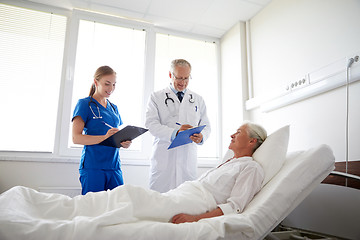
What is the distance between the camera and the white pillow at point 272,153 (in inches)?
52.8

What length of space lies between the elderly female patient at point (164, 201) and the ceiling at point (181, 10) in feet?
6.68

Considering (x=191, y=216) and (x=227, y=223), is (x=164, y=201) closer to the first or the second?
(x=191, y=216)

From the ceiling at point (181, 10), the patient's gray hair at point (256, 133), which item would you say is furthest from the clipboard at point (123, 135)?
the ceiling at point (181, 10)

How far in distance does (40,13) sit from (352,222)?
10.8 ft

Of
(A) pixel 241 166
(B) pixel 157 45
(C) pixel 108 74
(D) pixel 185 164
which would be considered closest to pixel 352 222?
(A) pixel 241 166

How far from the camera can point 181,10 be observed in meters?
Answer: 2.96

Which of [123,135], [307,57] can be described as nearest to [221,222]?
[123,135]

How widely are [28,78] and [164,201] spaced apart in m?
2.33

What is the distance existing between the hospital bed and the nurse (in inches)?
24.9

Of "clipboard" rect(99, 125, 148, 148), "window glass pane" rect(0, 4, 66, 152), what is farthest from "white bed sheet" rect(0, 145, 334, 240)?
"window glass pane" rect(0, 4, 66, 152)

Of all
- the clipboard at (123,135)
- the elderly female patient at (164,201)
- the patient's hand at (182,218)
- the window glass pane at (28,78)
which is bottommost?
the patient's hand at (182,218)

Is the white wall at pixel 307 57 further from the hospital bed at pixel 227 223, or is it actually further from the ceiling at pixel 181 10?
the hospital bed at pixel 227 223

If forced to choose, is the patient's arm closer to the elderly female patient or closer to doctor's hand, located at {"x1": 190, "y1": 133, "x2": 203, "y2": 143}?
the elderly female patient

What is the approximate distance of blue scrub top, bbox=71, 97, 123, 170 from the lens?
5.93 ft
